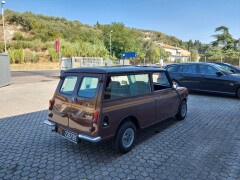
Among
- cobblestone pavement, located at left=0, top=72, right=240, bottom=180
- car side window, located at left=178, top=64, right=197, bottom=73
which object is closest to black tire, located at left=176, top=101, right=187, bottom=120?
cobblestone pavement, located at left=0, top=72, right=240, bottom=180

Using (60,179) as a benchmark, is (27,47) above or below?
above

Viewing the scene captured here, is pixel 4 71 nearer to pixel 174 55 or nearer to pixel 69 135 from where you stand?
pixel 69 135

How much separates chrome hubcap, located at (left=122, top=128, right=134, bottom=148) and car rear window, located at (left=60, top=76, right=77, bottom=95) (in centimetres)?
134

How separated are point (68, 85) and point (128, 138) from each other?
163cm

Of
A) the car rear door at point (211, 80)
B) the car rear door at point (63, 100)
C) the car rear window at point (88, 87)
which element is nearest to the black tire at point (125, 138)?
the car rear window at point (88, 87)

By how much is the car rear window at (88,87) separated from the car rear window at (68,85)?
0.22 m

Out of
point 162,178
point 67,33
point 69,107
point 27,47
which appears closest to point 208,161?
point 162,178

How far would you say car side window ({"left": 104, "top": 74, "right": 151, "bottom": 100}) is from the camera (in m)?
3.70

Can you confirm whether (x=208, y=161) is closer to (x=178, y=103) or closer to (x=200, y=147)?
A: (x=200, y=147)

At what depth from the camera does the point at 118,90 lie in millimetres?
3900

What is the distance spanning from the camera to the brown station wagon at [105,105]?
11.5ft

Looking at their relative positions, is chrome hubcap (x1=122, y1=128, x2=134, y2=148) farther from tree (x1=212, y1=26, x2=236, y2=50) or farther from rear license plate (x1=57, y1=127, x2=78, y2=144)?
tree (x1=212, y1=26, x2=236, y2=50)

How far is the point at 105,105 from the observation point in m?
3.53

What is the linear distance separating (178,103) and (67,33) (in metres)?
55.9
